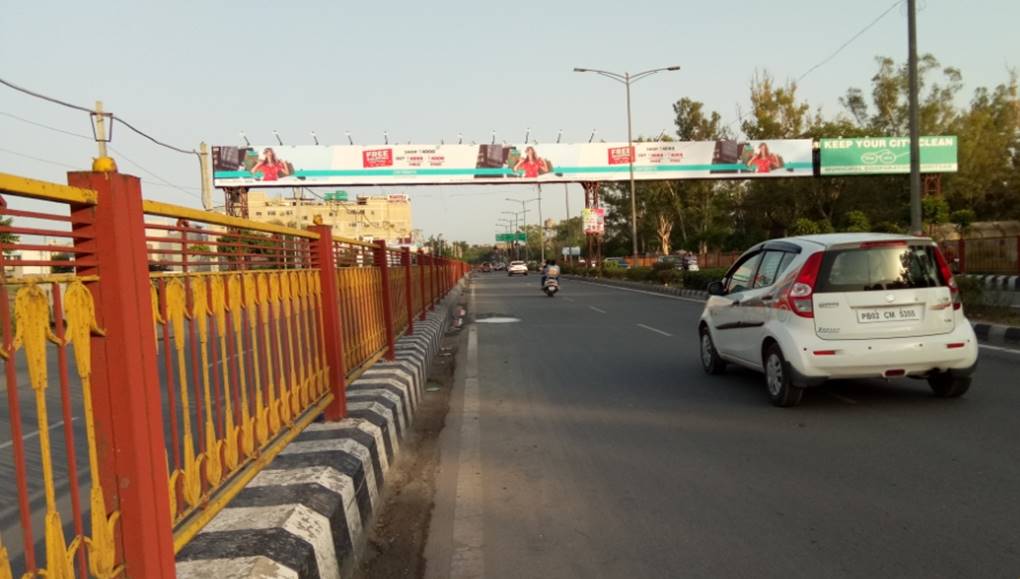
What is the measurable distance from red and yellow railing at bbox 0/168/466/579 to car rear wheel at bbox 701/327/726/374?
16.7ft

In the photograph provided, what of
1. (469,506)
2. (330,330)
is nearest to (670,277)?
(330,330)

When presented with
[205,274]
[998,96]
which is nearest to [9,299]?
[205,274]

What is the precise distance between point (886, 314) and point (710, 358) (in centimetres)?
247

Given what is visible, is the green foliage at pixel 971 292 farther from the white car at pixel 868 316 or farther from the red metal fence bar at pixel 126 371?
the red metal fence bar at pixel 126 371

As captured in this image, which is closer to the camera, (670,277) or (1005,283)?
(1005,283)

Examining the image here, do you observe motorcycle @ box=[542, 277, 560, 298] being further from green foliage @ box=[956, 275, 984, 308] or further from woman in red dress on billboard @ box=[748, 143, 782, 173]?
woman in red dress on billboard @ box=[748, 143, 782, 173]

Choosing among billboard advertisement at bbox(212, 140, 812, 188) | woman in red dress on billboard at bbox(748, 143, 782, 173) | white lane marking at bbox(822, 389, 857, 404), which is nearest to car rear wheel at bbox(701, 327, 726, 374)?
white lane marking at bbox(822, 389, 857, 404)

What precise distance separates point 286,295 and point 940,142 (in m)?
48.1

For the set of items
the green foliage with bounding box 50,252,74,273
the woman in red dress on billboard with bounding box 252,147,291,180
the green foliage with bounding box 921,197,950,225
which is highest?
the woman in red dress on billboard with bounding box 252,147,291,180

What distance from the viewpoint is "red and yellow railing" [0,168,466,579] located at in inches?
75.6

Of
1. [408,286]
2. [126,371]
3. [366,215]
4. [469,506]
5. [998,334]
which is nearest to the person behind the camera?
[126,371]

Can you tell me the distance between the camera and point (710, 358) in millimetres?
8336

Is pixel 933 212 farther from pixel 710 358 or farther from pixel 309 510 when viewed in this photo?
pixel 309 510

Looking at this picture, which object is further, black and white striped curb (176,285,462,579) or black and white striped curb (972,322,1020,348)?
black and white striped curb (972,322,1020,348)
